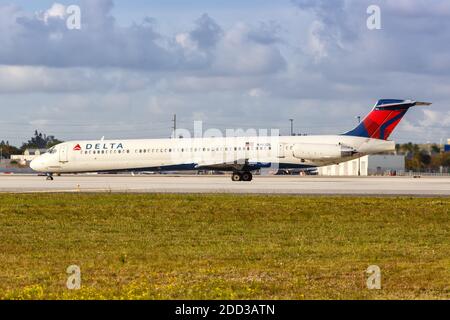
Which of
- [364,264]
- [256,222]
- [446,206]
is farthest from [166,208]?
[364,264]

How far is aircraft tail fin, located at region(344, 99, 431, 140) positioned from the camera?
6294 cm

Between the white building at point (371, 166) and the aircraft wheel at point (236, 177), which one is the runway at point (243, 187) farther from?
the white building at point (371, 166)

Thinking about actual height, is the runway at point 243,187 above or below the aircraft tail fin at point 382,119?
below

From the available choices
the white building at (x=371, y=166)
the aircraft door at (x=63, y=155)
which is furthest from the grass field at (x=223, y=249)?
the white building at (x=371, y=166)

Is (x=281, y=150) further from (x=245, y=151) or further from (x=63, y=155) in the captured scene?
(x=63, y=155)

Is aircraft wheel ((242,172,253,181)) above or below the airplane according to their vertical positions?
below

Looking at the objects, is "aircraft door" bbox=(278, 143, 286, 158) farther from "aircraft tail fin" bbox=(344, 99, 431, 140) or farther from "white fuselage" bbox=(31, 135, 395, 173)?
"aircraft tail fin" bbox=(344, 99, 431, 140)

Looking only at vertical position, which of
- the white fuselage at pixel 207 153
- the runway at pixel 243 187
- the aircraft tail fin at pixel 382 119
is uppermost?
the aircraft tail fin at pixel 382 119

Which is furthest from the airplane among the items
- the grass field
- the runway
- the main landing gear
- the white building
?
the white building

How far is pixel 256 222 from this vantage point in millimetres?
25469

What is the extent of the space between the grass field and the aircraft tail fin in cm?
3079

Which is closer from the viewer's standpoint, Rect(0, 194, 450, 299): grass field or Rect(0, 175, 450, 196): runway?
Rect(0, 194, 450, 299): grass field

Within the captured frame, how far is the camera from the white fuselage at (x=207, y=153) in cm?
6316

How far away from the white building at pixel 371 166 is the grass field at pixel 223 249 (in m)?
81.2
